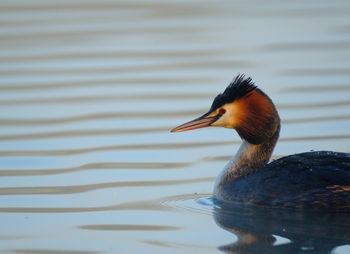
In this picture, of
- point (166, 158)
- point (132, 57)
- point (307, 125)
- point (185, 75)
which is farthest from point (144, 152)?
point (132, 57)

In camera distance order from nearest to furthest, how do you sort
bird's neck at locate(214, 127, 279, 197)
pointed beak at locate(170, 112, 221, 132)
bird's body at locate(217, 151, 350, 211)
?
bird's body at locate(217, 151, 350, 211) → bird's neck at locate(214, 127, 279, 197) → pointed beak at locate(170, 112, 221, 132)

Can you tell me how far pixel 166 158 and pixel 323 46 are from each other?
22.7 feet

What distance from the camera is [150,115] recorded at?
12906 millimetres

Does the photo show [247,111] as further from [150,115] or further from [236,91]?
[150,115]

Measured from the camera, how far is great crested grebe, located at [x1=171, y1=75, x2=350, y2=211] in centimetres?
878

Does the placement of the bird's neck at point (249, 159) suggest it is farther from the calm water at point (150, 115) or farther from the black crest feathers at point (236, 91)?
the black crest feathers at point (236, 91)

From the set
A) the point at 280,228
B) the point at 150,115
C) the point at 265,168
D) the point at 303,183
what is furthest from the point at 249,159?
the point at 150,115

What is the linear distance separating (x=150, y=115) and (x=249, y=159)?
11.2ft

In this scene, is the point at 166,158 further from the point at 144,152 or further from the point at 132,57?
the point at 132,57

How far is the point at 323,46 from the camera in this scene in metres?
16.9

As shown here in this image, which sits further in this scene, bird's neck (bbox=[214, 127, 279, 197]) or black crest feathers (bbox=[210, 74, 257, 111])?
bird's neck (bbox=[214, 127, 279, 197])

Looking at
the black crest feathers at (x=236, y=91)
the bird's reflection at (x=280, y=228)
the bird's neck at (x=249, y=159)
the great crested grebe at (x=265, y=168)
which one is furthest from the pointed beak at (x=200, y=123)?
the bird's reflection at (x=280, y=228)

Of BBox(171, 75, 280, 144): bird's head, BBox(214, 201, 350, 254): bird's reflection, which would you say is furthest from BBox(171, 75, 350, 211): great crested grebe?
BBox(214, 201, 350, 254): bird's reflection

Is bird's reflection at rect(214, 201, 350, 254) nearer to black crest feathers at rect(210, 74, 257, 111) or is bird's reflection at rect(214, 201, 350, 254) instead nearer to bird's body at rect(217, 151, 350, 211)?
bird's body at rect(217, 151, 350, 211)
